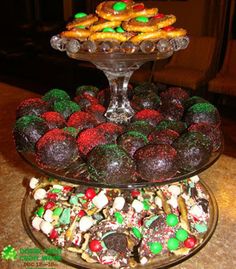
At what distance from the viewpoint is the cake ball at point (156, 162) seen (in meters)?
Answer: 0.64

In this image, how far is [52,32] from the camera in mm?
5266

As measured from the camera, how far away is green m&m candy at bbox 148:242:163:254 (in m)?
0.70

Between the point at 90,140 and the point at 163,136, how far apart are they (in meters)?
0.16

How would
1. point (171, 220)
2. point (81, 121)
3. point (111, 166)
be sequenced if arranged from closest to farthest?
point (111, 166)
point (171, 220)
point (81, 121)

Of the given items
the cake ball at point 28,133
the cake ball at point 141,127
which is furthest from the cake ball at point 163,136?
the cake ball at point 28,133

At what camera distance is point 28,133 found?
75 centimetres

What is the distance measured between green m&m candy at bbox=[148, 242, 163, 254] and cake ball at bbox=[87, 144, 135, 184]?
16cm

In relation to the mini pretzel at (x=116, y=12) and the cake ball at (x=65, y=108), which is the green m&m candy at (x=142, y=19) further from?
the cake ball at (x=65, y=108)

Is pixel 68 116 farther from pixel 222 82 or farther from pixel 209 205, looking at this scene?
pixel 222 82

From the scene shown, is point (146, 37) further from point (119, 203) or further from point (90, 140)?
point (119, 203)

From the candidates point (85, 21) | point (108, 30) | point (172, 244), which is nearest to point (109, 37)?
point (108, 30)

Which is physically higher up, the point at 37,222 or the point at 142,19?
the point at 142,19

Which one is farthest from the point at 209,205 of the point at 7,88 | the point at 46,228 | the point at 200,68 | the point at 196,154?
the point at 200,68

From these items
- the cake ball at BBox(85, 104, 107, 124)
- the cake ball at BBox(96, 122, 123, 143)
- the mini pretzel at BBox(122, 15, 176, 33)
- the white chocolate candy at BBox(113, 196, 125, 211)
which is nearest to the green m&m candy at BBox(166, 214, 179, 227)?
the white chocolate candy at BBox(113, 196, 125, 211)
